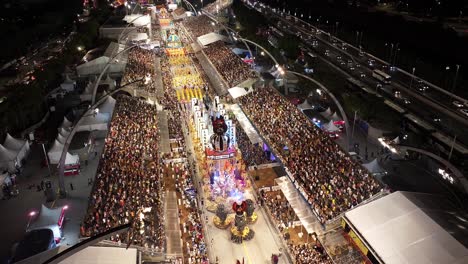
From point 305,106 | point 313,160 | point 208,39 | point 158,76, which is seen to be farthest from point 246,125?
point 208,39

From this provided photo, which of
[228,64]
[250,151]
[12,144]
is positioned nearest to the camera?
[12,144]

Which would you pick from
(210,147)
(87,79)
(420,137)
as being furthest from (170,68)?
(420,137)

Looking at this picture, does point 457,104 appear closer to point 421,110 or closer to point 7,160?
point 421,110

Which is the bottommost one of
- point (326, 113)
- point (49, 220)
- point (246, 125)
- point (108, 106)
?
point (246, 125)

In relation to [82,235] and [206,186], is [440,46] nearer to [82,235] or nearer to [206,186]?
[206,186]

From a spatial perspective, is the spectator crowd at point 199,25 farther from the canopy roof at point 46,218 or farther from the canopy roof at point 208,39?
the canopy roof at point 46,218

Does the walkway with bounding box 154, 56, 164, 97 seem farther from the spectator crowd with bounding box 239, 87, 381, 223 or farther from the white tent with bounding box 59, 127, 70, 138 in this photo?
the white tent with bounding box 59, 127, 70, 138

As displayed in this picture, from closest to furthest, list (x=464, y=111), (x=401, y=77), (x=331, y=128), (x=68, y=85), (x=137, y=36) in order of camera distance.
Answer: (x=331, y=128), (x=464, y=111), (x=68, y=85), (x=401, y=77), (x=137, y=36)
